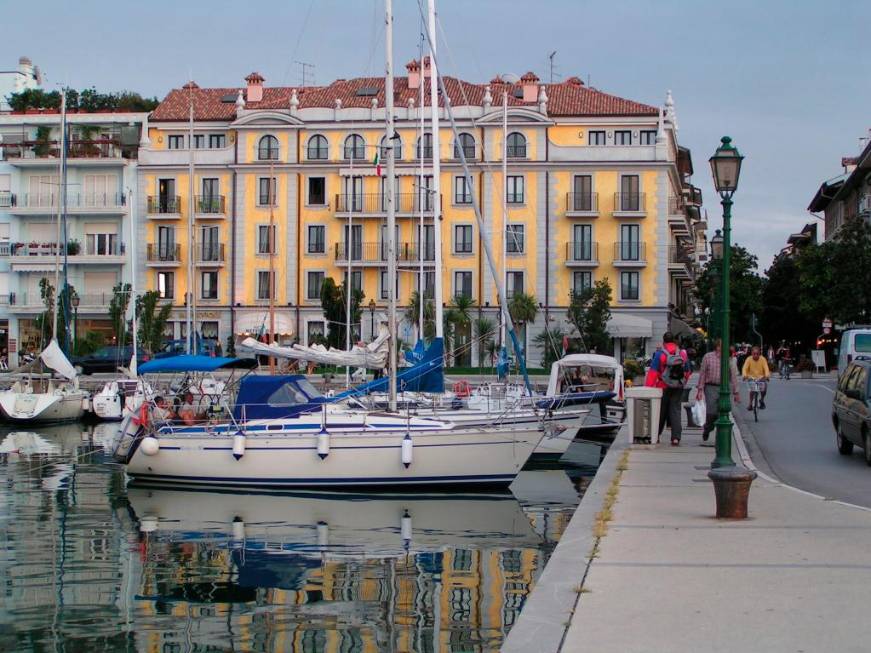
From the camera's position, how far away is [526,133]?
68375 millimetres

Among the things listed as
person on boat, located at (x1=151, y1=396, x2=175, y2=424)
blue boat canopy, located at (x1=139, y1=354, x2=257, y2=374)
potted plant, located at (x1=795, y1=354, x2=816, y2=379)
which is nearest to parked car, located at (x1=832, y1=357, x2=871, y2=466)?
blue boat canopy, located at (x1=139, y1=354, x2=257, y2=374)

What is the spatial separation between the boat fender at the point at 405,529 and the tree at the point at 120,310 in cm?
4558

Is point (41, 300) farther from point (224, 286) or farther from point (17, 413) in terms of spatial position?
point (17, 413)

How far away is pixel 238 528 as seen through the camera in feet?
64.3

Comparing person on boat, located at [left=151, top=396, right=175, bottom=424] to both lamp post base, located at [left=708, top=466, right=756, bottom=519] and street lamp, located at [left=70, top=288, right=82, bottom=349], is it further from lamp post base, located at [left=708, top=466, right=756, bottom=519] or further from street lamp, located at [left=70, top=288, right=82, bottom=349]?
street lamp, located at [left=70, top=288, right=82, bottom=349]

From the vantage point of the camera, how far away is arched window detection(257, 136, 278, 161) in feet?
230

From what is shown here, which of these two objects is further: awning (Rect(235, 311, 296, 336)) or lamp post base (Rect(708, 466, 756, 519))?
awning (Rect(235, 311, 296, 336))

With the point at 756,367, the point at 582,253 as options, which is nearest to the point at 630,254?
the point at 582,253

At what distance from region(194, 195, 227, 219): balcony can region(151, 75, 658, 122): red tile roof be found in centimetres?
543

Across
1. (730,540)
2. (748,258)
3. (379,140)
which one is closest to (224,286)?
(379,140)

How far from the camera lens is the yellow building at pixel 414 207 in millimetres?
68062

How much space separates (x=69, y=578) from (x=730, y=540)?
819 centimetres

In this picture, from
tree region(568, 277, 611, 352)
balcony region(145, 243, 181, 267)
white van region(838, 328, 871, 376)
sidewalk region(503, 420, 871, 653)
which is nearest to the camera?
sidewalk region(503, 420, 871, 653)

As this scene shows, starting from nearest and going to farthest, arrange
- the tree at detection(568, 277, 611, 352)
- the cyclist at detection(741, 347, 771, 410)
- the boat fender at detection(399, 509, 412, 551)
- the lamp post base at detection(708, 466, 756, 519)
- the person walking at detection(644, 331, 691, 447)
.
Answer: the lamp post base at detection(708, 466, 756, 519)
the boat fender at detection(399, 509, 412, 551)
the person walking at detection(644, 331, 691, 447)
the cyclist at detection(741, 347, 771, 410)
the tree at detection(568, 277, 611, 352)
